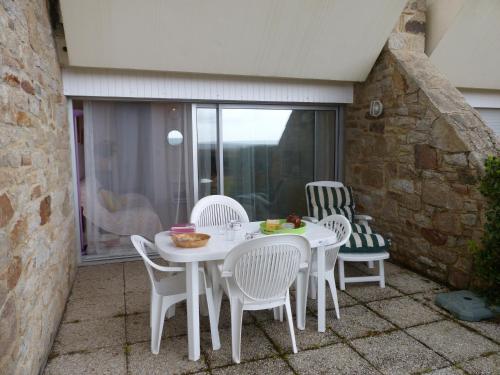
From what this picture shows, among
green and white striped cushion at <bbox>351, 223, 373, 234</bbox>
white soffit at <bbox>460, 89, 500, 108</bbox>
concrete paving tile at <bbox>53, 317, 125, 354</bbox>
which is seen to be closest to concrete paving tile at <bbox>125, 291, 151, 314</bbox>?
concrete paving tile at <bbox>53, 317, 125, 354</bbox>

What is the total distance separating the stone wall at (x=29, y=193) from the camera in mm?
1868

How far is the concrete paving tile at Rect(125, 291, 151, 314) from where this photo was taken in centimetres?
326

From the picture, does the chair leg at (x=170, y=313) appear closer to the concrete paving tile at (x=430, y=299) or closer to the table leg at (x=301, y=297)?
the table leg at (x=301, y=297)

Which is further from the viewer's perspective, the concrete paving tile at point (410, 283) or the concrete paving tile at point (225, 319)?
the concrete paving tile at point (410, 283)

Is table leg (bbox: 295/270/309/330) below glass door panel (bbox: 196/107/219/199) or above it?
below

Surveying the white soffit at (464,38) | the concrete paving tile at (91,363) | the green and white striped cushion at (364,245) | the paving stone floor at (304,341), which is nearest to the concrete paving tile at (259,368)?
the paving stone floor at (304,341)

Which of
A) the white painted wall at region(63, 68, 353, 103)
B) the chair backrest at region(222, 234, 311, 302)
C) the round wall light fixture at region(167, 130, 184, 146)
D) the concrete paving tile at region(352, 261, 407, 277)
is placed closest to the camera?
the chair backrest at region(222, 234, 311, 302)

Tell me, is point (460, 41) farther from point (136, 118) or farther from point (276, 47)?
point (136, 118)

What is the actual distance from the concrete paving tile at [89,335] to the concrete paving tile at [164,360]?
208 mm

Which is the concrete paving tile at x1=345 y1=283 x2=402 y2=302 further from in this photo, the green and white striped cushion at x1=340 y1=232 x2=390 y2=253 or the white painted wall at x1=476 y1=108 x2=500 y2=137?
the white painted wall at x1=476 y1=108 x2=500 y2=137

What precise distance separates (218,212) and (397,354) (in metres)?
1.89

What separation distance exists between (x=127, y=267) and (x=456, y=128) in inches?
143

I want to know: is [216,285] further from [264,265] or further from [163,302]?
[264,265]

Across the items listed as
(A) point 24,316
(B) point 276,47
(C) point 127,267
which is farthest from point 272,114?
(A) point 24,316
